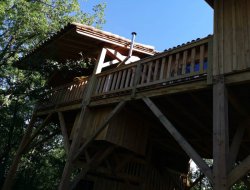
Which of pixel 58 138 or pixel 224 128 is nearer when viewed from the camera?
pixel 224 128

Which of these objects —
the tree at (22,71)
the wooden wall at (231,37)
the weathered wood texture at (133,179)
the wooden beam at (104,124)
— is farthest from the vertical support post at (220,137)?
the tree at (22,71)

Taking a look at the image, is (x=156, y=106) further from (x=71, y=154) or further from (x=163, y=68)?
(x=71, y=154)

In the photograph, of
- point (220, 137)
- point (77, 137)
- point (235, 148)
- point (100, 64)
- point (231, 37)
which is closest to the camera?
point (220, 137)

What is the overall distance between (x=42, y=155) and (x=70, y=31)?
13.7 m

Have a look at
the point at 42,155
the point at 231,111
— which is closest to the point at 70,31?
the point at 231,111

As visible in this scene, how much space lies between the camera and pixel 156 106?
20.4 feet

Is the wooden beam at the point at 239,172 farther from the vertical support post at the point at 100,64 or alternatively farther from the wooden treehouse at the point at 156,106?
the vertical support post at the point at 100,64

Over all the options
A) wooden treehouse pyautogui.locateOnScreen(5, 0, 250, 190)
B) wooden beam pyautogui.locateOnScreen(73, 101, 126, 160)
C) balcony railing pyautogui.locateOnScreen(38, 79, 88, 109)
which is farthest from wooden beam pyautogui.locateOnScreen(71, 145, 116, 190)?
balcony railing pyautogui.locateOnScreen(38, 79, 88, 109)

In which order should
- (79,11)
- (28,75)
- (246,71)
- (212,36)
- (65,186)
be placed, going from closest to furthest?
1. (246,71)
2. (212,36)
3. (65,186)
4. (28,75)
5. (79,11)

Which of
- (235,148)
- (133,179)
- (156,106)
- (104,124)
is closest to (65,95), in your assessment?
(104,124)

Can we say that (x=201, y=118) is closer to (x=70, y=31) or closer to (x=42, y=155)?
(x=70, y=31)

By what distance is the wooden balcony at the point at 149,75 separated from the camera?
5.83 meters

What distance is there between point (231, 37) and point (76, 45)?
6277mm

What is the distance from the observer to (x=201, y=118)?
290 inches
